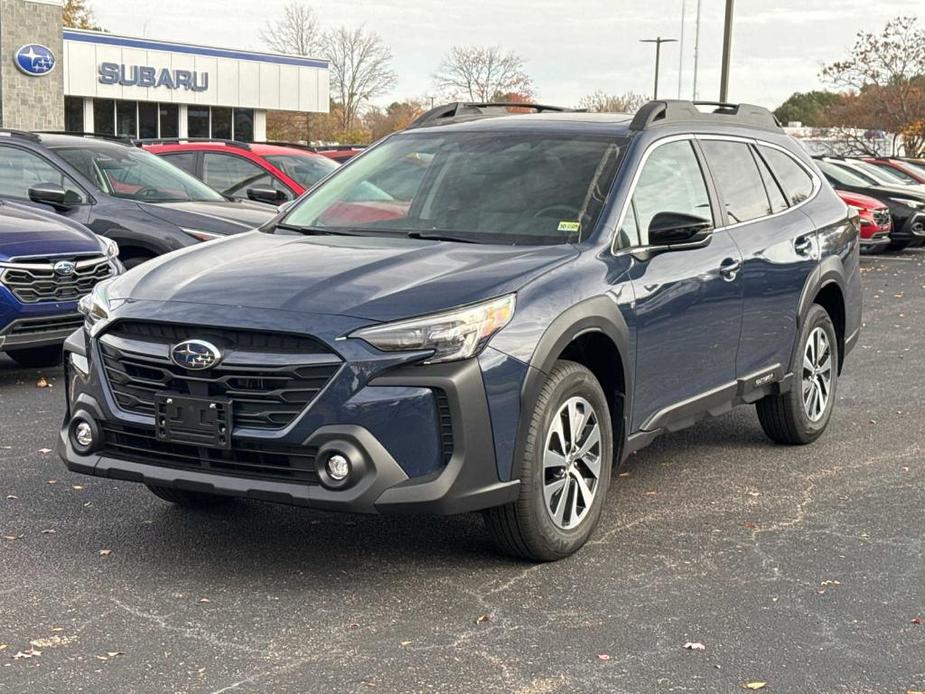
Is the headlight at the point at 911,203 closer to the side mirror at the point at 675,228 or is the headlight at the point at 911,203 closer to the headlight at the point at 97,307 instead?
the side mirror at the point at 675,228

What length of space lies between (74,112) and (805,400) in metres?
43.6

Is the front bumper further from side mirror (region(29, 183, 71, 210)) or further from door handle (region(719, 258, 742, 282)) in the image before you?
side mirror (region(29, 183, 71, 210))

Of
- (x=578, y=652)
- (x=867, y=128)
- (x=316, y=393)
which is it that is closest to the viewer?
(x=578, y=652)

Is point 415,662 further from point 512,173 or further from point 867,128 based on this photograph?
point 867,128

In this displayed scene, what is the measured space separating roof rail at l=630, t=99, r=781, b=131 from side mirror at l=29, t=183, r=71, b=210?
18.2 ft

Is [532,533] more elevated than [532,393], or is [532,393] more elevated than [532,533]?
[532,393]

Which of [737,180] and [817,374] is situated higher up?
[737,180]

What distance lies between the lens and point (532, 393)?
4.84 meters

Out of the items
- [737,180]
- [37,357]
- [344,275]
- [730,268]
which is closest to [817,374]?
[737,180]

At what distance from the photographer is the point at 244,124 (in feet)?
174

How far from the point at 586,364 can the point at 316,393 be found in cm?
136

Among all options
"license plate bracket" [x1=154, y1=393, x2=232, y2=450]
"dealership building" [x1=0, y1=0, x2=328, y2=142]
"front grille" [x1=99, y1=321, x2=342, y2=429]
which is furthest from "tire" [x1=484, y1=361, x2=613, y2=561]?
"dealership building" [x1=0, y1=0, x2=328, y2=142]

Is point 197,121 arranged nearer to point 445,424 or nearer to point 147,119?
point 147,119

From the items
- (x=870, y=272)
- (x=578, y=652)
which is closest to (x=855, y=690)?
(x=578, y=652)
